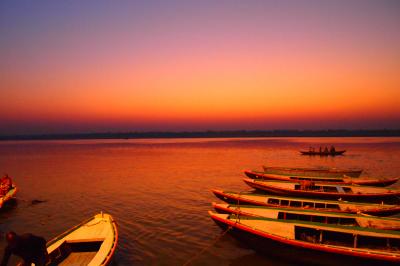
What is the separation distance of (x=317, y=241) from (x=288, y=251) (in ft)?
5.25

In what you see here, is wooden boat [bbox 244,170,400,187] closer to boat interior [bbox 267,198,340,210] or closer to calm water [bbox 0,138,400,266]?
calm water [bbox 0,138,400,266]

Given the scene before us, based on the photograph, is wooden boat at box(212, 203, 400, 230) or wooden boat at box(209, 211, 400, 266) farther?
wooden boat at box(212, 203, 400, 230)

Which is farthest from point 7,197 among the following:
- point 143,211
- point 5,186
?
point 143,211

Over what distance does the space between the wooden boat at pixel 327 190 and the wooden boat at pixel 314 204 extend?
11.5ft

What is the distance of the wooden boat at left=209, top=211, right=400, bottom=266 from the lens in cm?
1127

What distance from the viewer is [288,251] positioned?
502 inches

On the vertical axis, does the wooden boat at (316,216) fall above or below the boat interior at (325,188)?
above

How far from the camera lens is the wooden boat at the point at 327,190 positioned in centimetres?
2150

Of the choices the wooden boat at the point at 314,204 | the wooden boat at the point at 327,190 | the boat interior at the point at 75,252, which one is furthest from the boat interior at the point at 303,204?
the boat interior at the point at 75,252

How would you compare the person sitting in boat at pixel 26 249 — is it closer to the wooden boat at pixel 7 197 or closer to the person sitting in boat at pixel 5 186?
the wooden boat at pixel 7 197

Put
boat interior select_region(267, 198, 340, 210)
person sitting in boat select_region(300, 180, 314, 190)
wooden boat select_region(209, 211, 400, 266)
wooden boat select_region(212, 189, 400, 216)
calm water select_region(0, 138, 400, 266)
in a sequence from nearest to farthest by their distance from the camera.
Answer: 1. wooden boat select_region(209, 211, 400, 266)
2. calm water select_region(0, 138, 400, 266)
3. wooden boat select_region(212, 189, 400, 216)
4. boat interior select_region(267, 198, 340, 210)
5. person sitting in boat select_region(300, 180, 314, 190)

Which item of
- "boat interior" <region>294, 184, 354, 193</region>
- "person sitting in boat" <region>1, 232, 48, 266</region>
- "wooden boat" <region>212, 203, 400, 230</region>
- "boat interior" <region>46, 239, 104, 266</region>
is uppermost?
"person sitting in boat" <region>1, 232, 48, 266</region>

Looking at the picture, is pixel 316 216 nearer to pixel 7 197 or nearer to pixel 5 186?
pixel 7 197

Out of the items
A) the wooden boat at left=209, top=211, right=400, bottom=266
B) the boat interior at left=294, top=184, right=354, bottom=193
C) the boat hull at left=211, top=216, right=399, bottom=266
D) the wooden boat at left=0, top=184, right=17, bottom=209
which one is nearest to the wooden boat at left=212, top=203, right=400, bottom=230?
the wooden boat at left=209, top=211, right=400, bottom=266
